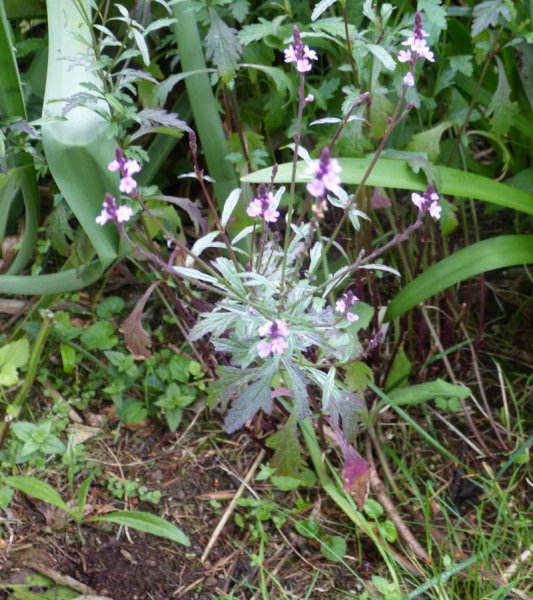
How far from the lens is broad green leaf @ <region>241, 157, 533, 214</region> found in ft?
4.31

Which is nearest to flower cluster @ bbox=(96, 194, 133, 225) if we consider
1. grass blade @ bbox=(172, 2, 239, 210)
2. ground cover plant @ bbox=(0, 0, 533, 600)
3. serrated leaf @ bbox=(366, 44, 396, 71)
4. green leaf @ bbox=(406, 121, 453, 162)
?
ground cover plant @ bbox=(0, 0, 533, 600)

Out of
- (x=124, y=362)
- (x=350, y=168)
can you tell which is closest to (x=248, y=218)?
(x=350, y=168)

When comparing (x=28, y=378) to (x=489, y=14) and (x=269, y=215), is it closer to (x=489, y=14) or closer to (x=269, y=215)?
(x=269, y=215)

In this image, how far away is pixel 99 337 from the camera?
166cm

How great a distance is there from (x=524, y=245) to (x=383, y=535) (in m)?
0.62

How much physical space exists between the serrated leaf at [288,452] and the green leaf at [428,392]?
0.28 metres

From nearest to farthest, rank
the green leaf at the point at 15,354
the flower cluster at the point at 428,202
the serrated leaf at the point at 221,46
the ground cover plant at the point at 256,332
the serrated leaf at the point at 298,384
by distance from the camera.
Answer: the flower cluster at the point at 428,202 → the serrated leaf at the point at 298,384 → the ground cover plant at the point at 256,332 → the serrated leaf at the point at 221,46 → the green leaf at the point at 15,354

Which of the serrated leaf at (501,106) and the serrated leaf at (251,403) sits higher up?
the serrated leaf at (501,106)

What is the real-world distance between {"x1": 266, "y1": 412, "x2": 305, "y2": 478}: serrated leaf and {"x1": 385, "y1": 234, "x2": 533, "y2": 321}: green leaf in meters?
0.36

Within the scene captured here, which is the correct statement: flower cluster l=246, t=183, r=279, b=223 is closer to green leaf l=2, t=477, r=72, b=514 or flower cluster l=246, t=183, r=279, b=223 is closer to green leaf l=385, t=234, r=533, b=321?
green leaf l=385, t=234, r=533, b=321

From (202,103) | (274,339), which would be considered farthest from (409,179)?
(274,339)

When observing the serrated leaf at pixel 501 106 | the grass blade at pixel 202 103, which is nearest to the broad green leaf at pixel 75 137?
the grass blade at pixel 202 103

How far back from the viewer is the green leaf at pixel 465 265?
1435mm

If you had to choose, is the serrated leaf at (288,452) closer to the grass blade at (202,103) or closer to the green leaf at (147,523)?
the green leaf at (147,523)
